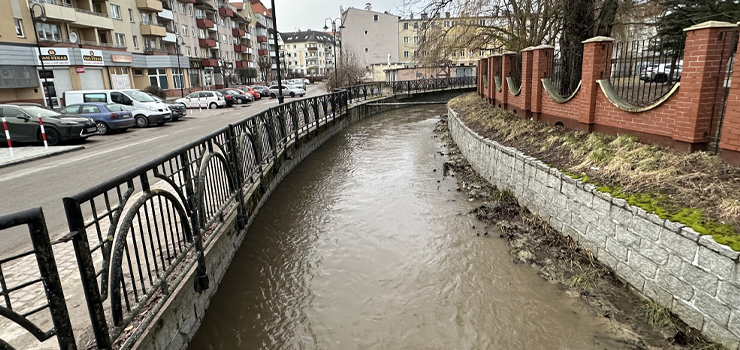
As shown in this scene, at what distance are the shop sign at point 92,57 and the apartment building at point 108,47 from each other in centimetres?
7

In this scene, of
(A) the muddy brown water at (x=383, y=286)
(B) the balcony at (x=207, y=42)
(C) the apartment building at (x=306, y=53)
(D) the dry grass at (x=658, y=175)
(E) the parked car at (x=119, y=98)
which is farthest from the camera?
(C) the apartment building at (x=306, y=53)

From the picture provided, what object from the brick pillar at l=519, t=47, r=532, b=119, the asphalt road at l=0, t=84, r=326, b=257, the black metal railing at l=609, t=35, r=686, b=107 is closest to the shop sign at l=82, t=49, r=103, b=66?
the asphalt road at l=0, t=84, r=326, b=257

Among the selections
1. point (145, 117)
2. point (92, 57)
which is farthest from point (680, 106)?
point (92, 57)

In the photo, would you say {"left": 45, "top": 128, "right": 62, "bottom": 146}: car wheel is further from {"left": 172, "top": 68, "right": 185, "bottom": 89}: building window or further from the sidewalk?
{"left": 172, "top": 68, "right": 185, "bottom": 89}: building window

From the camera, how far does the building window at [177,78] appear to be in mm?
41906

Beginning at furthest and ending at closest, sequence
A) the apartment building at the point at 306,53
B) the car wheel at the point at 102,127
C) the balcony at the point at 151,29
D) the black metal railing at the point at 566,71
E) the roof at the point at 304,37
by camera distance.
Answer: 1. the roof at the point at 304,37
2. the apartment building at the point at 306,53
3. the balcony at the point at 151,29
4. the car wheel at the point at 102,127
5. the black metal railing at the point at 566,71

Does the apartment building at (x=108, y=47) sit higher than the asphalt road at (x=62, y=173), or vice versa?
the apartment building at (x=108, y=47)

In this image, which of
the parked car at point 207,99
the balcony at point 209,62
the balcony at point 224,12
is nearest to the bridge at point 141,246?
the parked car at point 207,99

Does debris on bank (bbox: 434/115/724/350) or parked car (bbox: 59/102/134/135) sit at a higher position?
parked car (bbox: 59/102/134/135)

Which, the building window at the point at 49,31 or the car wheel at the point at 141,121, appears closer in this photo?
the car wheel at the point at 141,121

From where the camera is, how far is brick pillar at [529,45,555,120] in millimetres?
9031

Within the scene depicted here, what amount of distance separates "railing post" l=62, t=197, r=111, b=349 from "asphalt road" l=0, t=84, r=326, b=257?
331cm

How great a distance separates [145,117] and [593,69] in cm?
1788

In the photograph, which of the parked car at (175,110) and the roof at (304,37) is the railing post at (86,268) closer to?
the parked car at (175,110)
